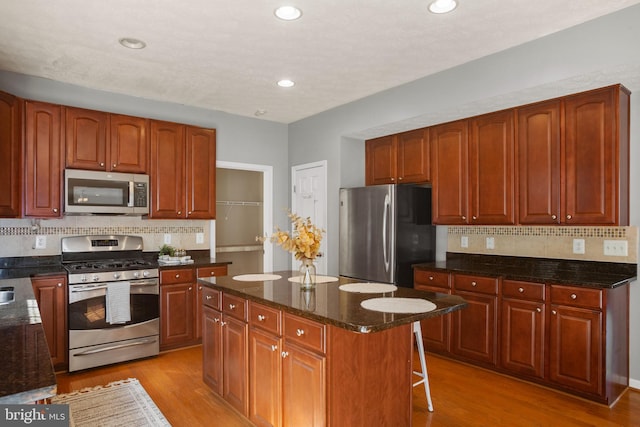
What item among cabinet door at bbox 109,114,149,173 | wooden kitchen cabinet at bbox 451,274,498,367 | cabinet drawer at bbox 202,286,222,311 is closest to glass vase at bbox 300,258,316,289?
cabinet drawer at bbox 202,286,222,311

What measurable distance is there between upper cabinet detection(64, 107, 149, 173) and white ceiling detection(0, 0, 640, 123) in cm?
34

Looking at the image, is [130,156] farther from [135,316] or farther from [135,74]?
[135,316]

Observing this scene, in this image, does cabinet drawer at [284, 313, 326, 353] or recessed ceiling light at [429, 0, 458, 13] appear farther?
recessed ceiling light at [429, 0, 458, 13]

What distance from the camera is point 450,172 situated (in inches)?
157

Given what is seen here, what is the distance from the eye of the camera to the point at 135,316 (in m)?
3.80

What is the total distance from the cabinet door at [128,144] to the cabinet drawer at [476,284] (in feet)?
10.6

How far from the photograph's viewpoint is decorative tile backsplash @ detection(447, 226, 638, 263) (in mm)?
3230

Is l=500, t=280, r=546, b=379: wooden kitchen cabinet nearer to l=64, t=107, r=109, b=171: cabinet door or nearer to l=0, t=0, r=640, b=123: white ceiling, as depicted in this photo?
l=0, t=0, r=640, b=123: white ceiling

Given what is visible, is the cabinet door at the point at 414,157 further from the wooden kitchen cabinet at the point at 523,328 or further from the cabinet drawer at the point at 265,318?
the cabinet drawer at the point at 265,318

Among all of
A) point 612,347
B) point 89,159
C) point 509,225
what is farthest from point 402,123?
point 89,159

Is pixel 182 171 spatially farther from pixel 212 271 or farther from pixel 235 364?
pixel 235 364

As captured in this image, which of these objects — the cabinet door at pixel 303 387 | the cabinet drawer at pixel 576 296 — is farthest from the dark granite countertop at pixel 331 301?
the cabinet drawer at pixel 576 296

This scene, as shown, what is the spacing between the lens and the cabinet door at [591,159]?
2.97 m

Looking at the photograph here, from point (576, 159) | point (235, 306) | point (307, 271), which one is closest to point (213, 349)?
point (235, 306)
